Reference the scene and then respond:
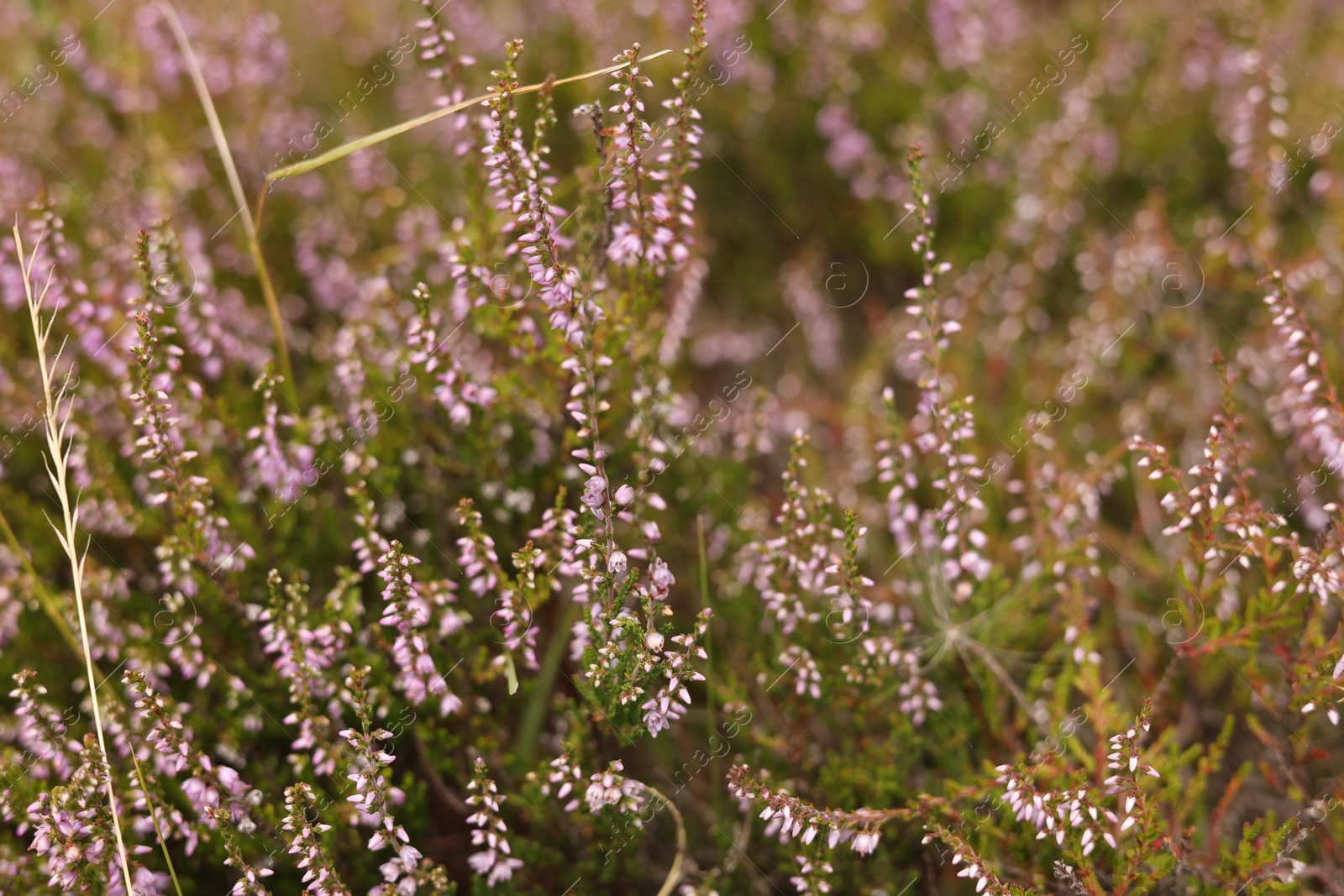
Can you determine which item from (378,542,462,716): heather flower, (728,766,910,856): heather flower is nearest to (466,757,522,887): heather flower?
(378,542,462,716): heather flower

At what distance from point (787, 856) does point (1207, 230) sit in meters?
3.74

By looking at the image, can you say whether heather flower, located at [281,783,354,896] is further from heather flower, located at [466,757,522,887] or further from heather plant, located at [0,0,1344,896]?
heather flower, located at [466,757,522,887]

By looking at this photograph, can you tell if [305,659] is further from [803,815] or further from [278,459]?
[803,815]

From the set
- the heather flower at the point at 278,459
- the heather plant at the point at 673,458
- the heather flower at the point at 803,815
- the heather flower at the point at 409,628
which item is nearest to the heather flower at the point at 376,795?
the heather plant at the point at 673,458

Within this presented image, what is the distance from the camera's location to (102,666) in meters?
3.58

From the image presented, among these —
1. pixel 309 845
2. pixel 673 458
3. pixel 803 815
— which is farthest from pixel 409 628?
→ pixel 673 458

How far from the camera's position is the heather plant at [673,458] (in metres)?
2.78

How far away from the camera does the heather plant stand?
2775 millimetres

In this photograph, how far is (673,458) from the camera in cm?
376

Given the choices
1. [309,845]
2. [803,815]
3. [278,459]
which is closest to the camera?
[309,845]

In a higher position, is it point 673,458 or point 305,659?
point 673,458

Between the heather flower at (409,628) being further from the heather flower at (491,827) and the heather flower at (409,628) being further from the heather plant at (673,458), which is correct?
the heather flower at (491,827)

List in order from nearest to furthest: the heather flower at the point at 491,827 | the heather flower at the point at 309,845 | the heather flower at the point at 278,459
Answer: the heather flower at the point at 309,845, the heather flower at the point at 491,827, the heather flower at the point at 278,459

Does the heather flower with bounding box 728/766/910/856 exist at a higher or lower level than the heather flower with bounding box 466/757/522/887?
lower
